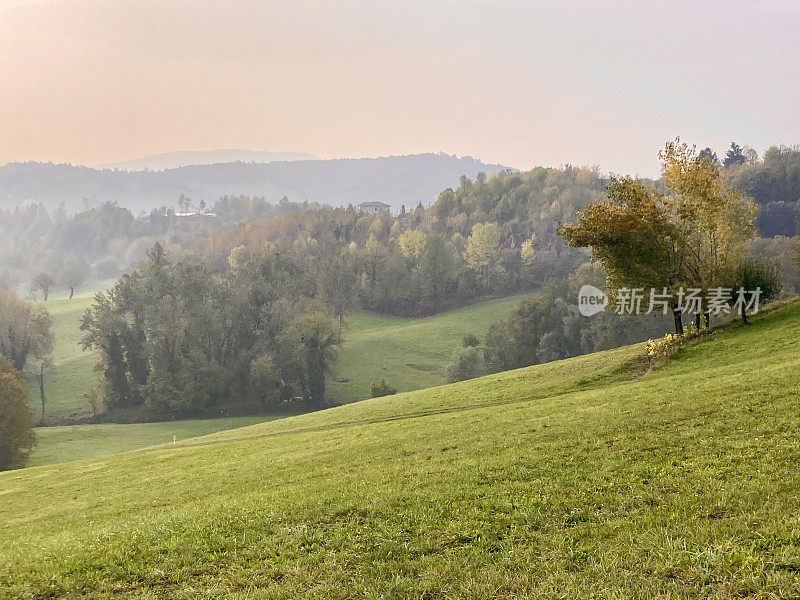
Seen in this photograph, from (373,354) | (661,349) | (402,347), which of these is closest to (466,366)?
(373,354)

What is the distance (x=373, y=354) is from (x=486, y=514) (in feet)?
361

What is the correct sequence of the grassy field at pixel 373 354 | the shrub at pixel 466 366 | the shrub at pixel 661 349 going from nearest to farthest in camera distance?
the shrub at pixel 661 349 < the shrub at pixel 466 366 < the grassy field at pixel 373 354

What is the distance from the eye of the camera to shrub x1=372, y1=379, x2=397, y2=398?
10012cm

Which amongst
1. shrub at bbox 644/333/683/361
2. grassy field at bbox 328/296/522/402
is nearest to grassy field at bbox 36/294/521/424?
grassy field at bbox 328/296/522/402

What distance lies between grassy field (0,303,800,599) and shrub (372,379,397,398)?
7064cm

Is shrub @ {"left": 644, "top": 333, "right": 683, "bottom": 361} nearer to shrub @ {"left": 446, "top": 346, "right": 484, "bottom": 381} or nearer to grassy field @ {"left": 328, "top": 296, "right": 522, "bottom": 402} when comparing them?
shrub @ {"left": 446, "top": 346, "right": 484, "bottom": 381}

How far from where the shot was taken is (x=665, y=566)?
33.9ft

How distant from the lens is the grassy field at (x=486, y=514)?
35.8ft

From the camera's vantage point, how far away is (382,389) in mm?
100250

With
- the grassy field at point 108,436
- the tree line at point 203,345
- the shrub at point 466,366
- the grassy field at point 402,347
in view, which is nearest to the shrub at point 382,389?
the grassy field at point 402,347

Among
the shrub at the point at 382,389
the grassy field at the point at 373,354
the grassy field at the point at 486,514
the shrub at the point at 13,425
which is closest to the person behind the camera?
the grassy field at the point at 486,514

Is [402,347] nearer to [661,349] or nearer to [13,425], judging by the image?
[13,425]

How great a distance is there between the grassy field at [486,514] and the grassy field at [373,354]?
80668 millimetres

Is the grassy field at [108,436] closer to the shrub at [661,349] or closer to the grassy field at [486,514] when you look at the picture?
the grassy field at [486,514]
